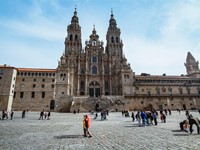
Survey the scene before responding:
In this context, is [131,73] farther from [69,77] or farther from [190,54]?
[190,54]

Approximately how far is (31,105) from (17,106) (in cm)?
433

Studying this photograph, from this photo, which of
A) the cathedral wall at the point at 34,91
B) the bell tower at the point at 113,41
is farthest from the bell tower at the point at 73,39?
the cathedral wall at the point at 34,91

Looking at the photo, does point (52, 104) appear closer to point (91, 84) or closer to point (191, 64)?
point (91, 84)

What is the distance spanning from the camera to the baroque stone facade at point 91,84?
47250mm

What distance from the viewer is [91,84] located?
56.5 meters

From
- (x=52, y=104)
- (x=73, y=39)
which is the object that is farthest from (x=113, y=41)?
(x=52, y=104)

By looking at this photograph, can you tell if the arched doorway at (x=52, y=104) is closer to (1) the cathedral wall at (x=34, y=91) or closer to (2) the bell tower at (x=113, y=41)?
(1) the cathedral wall at (x=34, y=91)

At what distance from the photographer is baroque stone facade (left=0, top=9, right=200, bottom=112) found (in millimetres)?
47250

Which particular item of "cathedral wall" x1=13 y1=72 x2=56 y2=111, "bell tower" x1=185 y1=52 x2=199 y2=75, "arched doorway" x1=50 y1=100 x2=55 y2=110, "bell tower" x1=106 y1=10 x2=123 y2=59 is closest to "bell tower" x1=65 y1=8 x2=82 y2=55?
"bell tower" x1=106 y1=10 x2=123 y2=59

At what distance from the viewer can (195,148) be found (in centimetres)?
654

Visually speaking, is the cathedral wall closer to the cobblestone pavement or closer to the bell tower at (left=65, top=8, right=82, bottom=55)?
the bell tower at (left=65, top=8, right=82, bottom=55)

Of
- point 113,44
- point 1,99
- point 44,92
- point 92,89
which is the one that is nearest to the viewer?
point 1,99

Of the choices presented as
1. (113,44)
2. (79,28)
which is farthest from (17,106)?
(113,44)

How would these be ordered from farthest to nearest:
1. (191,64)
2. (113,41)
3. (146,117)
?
1. (191,64)
2. (113,41)
3. (146,117)
